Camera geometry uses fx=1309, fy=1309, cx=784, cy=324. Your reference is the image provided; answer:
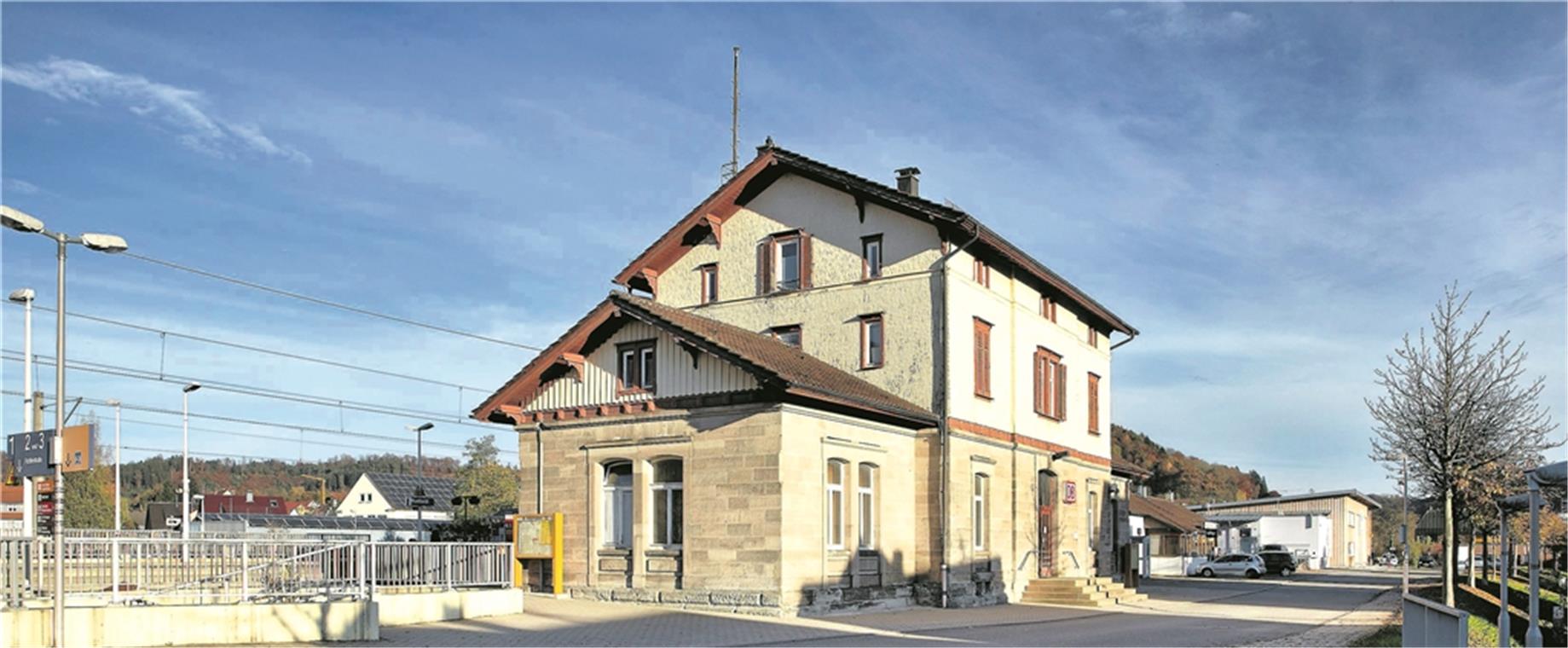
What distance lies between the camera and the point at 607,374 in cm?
2591

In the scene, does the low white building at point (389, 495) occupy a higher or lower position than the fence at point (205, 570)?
lower

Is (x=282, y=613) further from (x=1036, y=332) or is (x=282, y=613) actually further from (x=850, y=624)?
(x=1036, y=332)

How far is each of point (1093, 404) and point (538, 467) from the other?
16871 millimetres

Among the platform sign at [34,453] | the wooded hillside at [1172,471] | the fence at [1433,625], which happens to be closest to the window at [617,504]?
the platform sign at [34,453]

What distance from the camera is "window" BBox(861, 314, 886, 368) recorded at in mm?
28062

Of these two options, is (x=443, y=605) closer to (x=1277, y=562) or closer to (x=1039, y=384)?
(x=1039, y=384)

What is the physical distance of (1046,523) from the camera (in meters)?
32.6

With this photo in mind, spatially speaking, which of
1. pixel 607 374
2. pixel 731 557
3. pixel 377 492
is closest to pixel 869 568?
pixel 731 557

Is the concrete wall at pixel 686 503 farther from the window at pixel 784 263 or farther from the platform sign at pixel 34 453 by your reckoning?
the platform sign at pixel 34 453

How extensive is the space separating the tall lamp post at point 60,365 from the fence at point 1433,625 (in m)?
14.9

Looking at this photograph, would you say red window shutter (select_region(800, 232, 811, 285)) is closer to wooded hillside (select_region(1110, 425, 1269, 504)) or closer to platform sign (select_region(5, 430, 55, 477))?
platform sign (select_region(5, 430, 55, 477))

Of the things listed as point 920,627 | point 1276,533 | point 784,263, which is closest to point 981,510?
point 784,263

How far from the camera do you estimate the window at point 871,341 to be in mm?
28062

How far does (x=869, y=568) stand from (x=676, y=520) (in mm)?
3973
